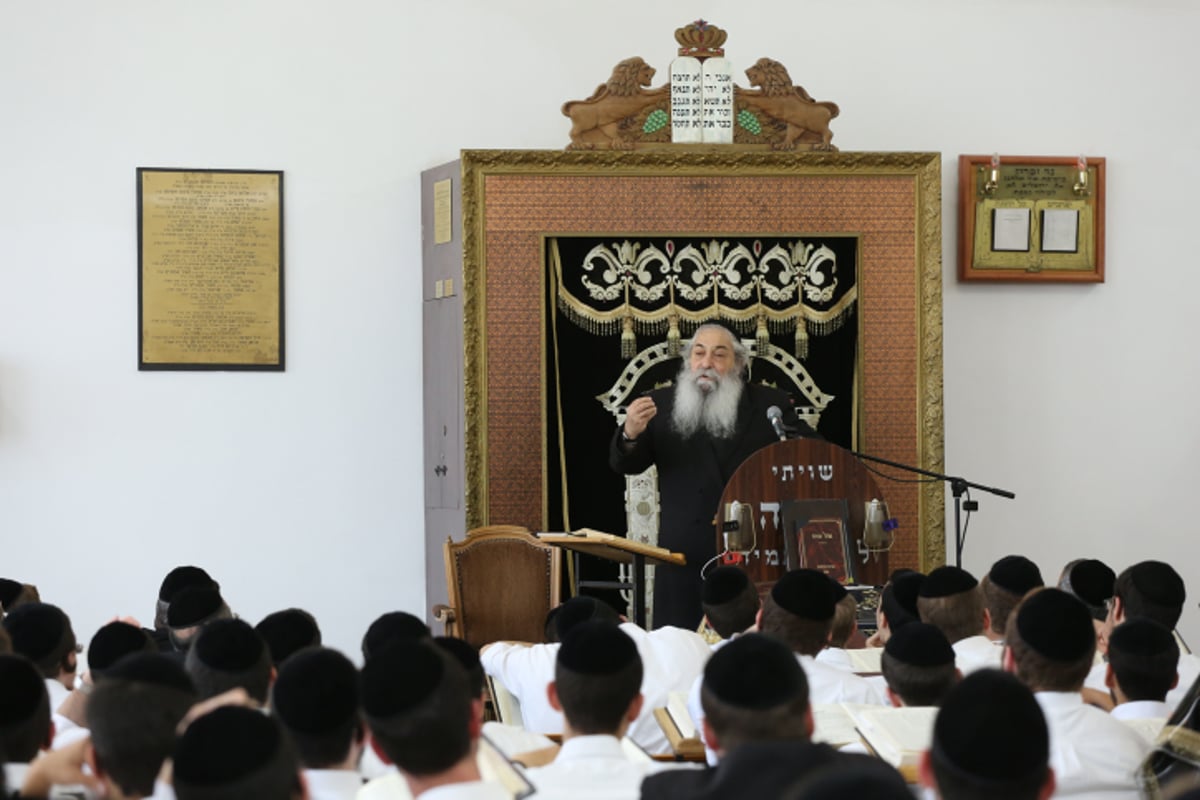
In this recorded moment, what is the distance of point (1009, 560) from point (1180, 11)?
468 centimetres

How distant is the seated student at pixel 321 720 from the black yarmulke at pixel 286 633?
883 mm

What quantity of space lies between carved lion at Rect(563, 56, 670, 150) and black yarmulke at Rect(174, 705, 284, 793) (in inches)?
198

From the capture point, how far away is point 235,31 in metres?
6.93

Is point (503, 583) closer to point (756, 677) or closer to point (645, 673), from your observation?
point (645, 673)

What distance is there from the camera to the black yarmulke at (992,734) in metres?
1.80

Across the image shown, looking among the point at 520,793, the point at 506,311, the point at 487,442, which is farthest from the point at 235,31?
the point at 520,793

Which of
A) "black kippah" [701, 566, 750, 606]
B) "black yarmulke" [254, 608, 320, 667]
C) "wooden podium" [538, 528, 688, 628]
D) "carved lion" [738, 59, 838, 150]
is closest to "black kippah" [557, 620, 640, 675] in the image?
"black yarmulke" [254, 608, 320, 667]

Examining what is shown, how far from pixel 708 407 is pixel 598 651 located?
3.50m

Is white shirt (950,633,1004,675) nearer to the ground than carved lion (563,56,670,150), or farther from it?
nearer to the ground

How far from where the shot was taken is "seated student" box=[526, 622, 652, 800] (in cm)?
240

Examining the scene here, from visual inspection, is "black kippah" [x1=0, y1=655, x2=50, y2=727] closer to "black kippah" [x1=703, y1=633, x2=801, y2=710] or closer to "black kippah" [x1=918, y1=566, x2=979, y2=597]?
"black kippah" [x1=703, y1=633, x2=801, y2=710]

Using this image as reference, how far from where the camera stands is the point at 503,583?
5730 millimetres

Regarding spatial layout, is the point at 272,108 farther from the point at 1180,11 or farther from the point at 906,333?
the point at 1180,11

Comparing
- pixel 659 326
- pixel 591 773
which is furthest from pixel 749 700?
pixel 659 326
